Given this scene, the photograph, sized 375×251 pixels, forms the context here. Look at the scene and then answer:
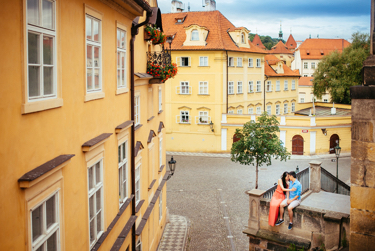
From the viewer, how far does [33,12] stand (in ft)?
13.1

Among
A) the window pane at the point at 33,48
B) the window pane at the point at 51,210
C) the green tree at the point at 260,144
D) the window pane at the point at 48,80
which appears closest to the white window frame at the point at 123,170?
the window pane at the point at 51,210

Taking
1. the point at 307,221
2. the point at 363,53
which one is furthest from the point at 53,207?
the point at 363,53

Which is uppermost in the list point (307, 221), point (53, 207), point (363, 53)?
point (363, 53)

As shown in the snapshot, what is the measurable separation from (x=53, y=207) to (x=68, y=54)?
196 cm

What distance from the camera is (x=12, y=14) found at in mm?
3490

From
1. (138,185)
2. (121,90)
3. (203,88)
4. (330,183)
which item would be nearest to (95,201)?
(121,90)

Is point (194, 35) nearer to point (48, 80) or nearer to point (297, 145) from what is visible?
point (297, 145)

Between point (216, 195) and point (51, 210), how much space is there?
1818 centimetres

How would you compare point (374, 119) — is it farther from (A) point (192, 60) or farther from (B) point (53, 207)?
(A) point (192, 60)

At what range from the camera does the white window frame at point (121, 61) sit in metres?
7.95

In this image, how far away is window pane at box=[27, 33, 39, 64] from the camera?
155 inches

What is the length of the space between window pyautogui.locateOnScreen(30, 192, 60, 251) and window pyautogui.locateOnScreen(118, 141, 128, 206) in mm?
3376

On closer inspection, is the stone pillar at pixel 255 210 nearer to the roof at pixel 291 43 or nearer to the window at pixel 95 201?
the window at pixel 95 201

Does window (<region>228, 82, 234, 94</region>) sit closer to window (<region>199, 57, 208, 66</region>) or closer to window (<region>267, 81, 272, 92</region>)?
window (<region>199, 57, 208, 66</region>)
